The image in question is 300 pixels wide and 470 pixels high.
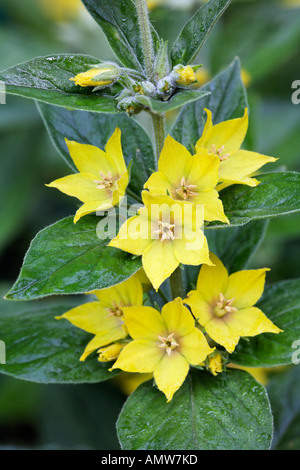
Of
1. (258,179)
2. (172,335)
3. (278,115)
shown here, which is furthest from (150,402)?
(278,115)

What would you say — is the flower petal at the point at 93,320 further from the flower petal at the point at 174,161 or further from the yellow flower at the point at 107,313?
the flower petal at the point at 174,161

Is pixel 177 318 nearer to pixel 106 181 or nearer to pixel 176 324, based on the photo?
pixel 176 324

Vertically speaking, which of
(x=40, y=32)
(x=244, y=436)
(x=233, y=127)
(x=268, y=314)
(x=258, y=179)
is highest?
(x=40, y=32)

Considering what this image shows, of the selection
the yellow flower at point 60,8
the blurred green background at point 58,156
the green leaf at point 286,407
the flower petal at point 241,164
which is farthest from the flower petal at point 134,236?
the yellow flower at point 60,8

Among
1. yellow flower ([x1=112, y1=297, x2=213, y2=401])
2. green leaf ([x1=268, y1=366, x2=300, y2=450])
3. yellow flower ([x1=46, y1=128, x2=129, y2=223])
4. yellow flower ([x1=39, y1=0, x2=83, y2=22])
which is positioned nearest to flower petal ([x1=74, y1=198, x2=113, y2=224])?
yellow flower ([x1=46, y1=128, x2=129, y2=223])

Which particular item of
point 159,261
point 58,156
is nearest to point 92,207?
point 159,261

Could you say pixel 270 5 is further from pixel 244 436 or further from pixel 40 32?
pixel 244 436

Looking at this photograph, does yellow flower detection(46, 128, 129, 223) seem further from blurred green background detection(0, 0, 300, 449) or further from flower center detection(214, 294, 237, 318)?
blurred green background detection(0, 0, 300, 449)
